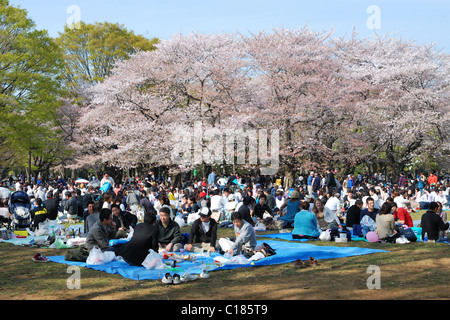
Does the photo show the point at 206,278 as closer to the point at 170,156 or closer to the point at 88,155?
the point at 170,156

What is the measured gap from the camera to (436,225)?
10.5 metres

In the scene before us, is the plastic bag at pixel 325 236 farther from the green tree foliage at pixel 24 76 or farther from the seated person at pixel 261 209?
the green tree foliage at pixel 24 76

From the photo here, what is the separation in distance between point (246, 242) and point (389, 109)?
977 inches

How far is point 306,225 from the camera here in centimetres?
1154

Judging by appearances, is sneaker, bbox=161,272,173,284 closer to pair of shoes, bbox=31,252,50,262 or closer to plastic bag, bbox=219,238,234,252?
plastic bag, bbox=219,238,234,252

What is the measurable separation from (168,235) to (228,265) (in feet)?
5.81

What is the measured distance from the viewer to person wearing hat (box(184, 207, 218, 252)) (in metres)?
9.71

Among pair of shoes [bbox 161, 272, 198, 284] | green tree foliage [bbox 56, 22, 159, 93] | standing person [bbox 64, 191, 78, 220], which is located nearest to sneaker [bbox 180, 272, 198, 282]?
pair of shoes [bbox 161, 272, 198, 284]

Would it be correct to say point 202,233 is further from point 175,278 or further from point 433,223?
point 433,223

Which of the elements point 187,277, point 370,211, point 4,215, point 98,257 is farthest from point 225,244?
point 4,215

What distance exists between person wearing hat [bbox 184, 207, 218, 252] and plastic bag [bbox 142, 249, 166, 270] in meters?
1.71

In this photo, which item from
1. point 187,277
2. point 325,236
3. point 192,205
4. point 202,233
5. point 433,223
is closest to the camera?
point 187,277
